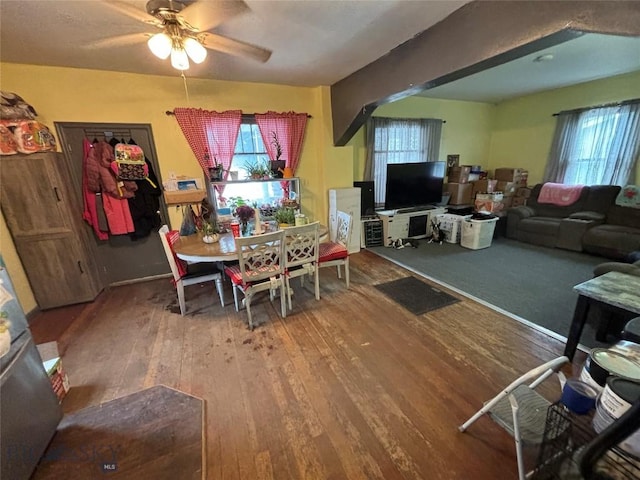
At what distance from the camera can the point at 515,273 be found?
10.4ft

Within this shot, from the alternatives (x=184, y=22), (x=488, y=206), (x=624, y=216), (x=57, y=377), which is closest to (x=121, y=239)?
(x=57, y=377)

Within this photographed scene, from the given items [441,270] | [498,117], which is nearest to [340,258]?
[441,270]

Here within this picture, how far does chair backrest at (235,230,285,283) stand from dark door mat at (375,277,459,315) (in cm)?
126

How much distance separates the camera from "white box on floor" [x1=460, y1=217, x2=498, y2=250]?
3.96 meters

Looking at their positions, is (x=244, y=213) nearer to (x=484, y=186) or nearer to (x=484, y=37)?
(x=484, y=37)

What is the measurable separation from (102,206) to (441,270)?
416cm

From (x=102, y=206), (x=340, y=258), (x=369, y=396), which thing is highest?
(x=102, y=206)

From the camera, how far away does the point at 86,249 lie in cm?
291

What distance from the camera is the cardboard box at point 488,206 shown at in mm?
4594

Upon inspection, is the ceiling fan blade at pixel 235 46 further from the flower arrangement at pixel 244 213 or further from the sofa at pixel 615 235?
the sofa at pixel 615 235

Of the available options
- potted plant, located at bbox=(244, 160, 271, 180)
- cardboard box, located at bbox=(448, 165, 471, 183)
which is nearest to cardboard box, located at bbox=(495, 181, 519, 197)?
cardboard box, located at bbox=(448, 165, 471, 183)

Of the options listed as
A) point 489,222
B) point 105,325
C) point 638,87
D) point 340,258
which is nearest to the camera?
point 105,325

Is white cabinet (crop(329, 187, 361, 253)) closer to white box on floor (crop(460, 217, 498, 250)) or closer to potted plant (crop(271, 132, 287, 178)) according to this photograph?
potted plant (crop(271, 132, 287, 178))

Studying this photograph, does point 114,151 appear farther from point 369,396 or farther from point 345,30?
point 369,396
